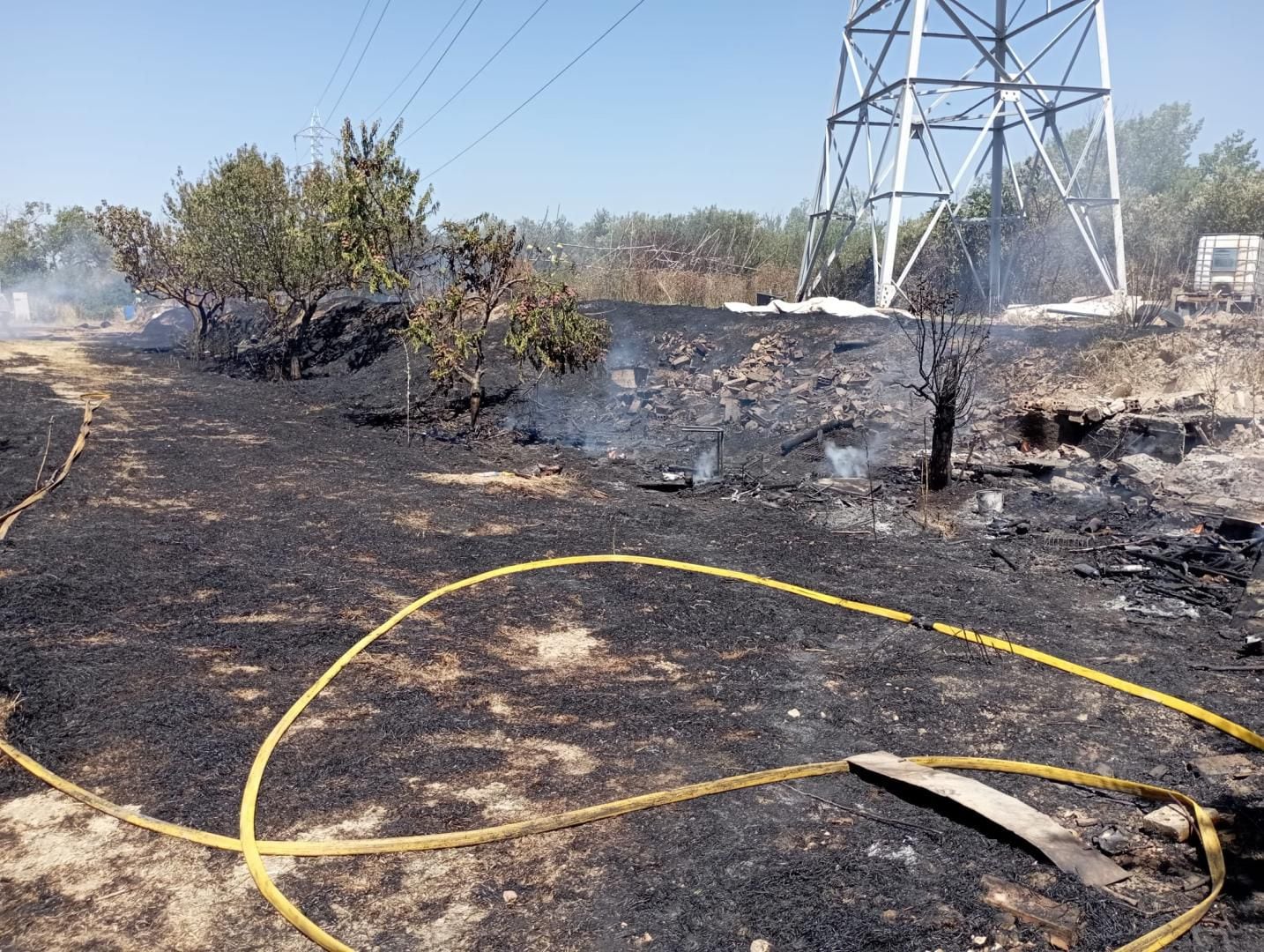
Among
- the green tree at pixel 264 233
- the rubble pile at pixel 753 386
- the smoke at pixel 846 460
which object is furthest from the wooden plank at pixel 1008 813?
the green tree at pixel 264 233

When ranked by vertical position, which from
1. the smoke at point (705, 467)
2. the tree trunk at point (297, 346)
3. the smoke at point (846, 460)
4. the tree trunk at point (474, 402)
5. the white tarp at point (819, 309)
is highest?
the white tarp at point (819, 309)

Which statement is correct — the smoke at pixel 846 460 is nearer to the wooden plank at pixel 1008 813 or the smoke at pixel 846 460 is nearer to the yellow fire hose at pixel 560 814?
the yellow fire hose at pixel 560 814

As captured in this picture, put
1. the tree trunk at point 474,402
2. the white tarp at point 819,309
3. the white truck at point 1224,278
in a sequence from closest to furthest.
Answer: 1. the tree trunk at point 474,402
2. the white truck at point 1224,278
3. the white tarp at point 819,309

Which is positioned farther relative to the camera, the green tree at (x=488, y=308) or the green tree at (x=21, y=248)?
the green tree at (x=21, y=248)

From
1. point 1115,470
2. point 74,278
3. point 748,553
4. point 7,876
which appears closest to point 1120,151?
point 1115,470

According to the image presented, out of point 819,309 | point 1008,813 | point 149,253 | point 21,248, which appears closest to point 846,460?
point 819,309

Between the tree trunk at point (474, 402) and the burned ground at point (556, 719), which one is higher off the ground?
the tree trunk at point (474, 402)

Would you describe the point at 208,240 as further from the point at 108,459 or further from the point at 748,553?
the point at 748,553

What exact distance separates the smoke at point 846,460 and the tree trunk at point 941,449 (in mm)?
1032

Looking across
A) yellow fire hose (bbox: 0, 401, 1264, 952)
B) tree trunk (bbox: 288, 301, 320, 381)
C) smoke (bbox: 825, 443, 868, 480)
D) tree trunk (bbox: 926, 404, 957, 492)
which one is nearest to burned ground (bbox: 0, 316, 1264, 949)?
yellow fire hose (bbox: 0, 401, 1264, 952)

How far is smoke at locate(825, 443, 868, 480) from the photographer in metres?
11.5

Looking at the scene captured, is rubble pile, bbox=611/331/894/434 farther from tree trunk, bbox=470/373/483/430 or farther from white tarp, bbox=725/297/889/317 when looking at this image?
tree trunk, bbox=470/373/483/430

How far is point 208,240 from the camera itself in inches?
817

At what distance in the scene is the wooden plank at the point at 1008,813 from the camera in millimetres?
3586
